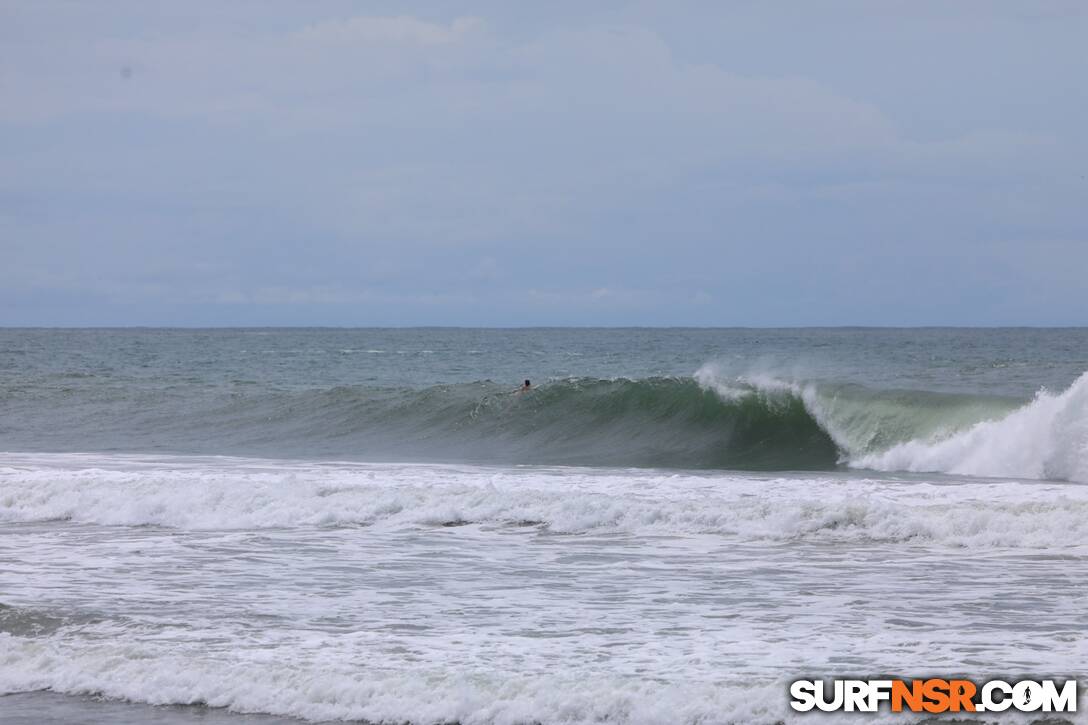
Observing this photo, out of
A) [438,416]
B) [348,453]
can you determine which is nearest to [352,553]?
[348,453]

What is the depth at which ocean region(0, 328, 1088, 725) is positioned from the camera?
7.43 meters

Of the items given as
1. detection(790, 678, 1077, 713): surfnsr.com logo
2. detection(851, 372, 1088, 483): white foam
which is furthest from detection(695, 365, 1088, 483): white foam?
detection(790, 678, 1077, 713): surfnsr.com logo

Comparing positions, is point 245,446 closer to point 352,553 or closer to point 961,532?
point 352,553

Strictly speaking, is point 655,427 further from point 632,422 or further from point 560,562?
point 560,562

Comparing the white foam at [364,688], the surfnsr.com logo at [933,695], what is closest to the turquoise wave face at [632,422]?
the surfnsr.com logo at [933,695]

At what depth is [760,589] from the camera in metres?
10.1

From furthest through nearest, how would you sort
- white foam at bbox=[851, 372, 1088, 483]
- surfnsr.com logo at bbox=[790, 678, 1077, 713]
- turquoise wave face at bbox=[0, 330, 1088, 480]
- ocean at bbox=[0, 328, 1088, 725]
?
turquoise wave face at bbox=[0, 330, 1088, 480] → white foam at bbox=[851, 372, 1088, 483] → ocean at bbox=[0, 328, 1088, 725] → surfnsr.com logo at bbox=[790, 678, 1077, 713]

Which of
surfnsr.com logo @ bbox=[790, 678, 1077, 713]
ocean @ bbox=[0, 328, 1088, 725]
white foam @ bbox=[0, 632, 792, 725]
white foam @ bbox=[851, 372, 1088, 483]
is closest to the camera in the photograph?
surfnsr.com logo @ bbox=[790, 678, 1077, 713]

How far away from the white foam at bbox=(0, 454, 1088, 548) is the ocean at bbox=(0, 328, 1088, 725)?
0.05m

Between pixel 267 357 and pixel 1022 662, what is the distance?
64082mm

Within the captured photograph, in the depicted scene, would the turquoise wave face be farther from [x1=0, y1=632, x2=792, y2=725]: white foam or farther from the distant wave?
[x1=0, y1=632, x2=792, y2=725]: white foam

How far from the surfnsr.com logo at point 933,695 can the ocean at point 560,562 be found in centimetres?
16

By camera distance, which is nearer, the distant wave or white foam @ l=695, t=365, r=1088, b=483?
white foam @ l=695, t=365, r=1088, b=483

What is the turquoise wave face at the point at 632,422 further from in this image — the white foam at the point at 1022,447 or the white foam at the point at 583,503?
the white foam at the point at 583,503
